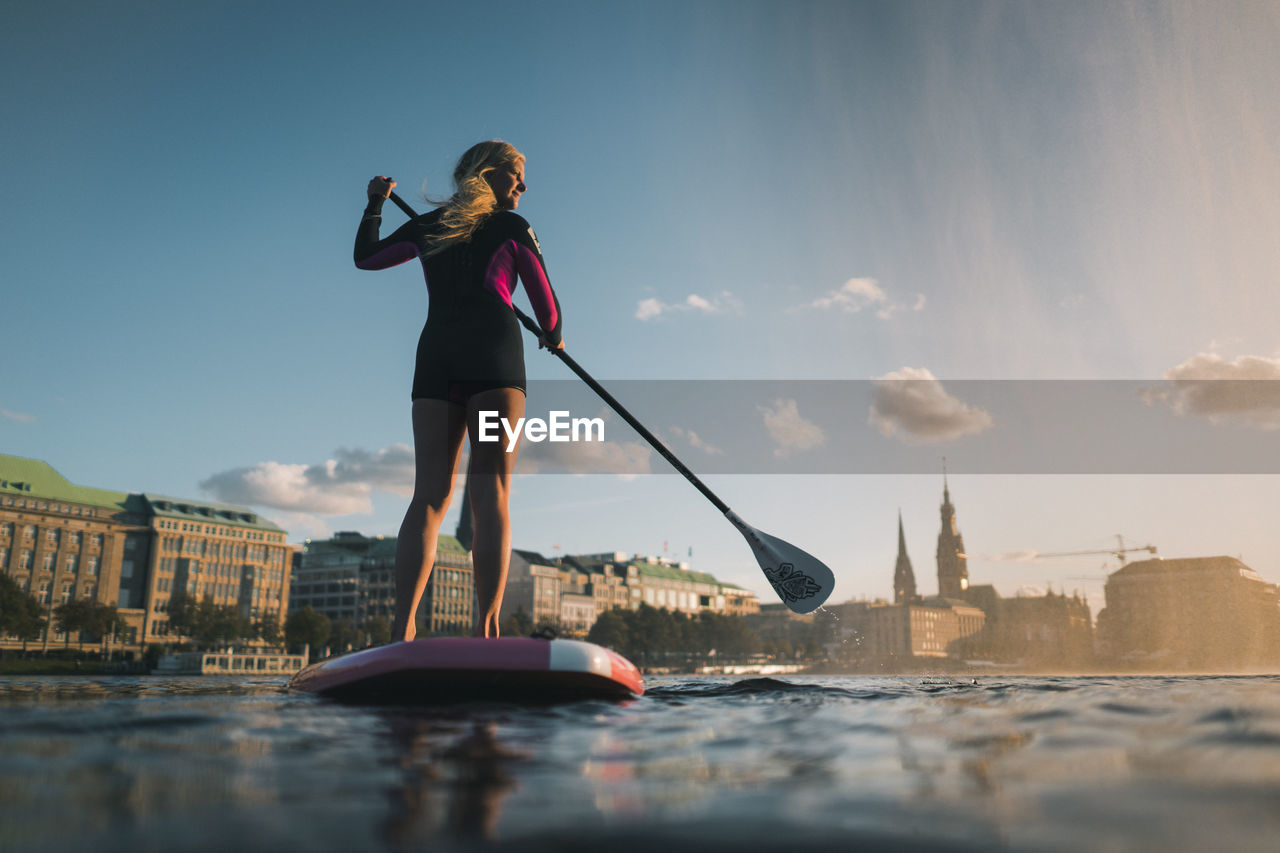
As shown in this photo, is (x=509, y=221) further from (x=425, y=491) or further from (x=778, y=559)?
(x=778, y=559)

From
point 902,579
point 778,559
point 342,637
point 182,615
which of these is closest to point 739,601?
point 902,579

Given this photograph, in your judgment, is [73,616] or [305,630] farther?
[305,630]

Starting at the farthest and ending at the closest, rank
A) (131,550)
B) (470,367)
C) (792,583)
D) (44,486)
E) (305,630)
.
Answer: (131,550) → (44,486) → (305,630) → (792,583) → (470,367)

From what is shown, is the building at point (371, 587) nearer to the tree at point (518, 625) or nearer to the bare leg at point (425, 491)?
the tree at point (518, 625)

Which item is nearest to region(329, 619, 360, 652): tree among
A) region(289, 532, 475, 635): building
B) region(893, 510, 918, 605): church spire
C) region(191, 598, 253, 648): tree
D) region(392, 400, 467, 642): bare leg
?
region(191, 598, 253, 648): tree

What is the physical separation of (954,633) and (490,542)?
18569 centimetres

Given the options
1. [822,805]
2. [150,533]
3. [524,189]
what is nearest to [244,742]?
[822,805]

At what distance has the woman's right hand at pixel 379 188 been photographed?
19.1 ft

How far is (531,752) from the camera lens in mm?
2127

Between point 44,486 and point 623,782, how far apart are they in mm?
92863

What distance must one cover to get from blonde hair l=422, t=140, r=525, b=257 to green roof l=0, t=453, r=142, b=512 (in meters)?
86.6

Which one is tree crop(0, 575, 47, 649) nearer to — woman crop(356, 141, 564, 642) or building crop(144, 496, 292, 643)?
building crop(144, 496, 292, 643)

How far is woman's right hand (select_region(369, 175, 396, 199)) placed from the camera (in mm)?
5816

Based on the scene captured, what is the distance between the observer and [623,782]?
5.78 feet
